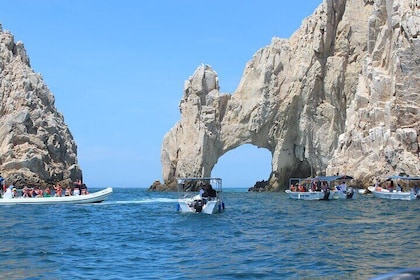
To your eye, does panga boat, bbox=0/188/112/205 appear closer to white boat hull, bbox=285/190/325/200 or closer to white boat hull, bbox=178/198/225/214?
white boat hull, bbox=178/198/225/214

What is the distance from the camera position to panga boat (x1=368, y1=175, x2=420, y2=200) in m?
53.6

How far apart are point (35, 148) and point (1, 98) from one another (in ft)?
43.8

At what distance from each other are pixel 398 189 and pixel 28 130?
6158 cm

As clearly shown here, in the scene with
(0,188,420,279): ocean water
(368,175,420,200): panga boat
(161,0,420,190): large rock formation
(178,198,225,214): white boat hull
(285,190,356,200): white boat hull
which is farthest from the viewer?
(161,0,420,190): large rock formation

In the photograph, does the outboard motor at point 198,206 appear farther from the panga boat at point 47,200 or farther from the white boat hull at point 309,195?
the white boat hull at point 309,195

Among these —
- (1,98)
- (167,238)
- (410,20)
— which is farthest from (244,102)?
(167,238)

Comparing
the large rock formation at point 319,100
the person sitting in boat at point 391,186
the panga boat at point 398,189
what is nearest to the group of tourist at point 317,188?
the panga boat at point 398,189

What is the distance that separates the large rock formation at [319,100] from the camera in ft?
216

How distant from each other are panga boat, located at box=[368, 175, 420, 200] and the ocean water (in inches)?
799

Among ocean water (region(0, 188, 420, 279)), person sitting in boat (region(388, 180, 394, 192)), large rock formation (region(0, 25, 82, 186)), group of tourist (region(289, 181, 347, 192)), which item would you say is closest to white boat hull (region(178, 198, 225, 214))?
ocean water (region(0, 188, 420, 279))

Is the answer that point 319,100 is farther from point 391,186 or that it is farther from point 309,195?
point 309,195

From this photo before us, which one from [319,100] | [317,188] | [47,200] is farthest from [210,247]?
[319,100]

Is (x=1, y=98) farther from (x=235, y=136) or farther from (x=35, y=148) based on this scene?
(x=235, y=136)

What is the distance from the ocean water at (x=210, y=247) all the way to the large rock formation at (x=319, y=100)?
3507 centimetres
